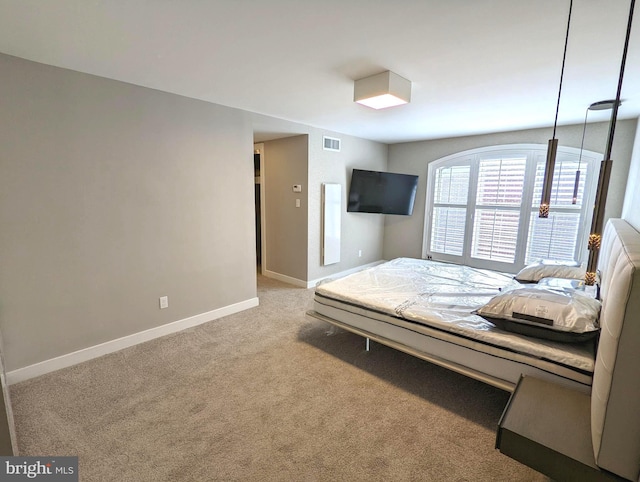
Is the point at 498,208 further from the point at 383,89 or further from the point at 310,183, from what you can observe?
the point at 383,89

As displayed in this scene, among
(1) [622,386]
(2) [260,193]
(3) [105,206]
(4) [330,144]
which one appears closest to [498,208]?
(4) [330,144]

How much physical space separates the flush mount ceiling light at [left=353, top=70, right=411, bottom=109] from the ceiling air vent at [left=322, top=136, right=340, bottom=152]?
2.03m

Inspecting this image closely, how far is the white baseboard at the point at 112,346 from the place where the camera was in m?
2.42

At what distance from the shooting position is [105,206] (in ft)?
8.82

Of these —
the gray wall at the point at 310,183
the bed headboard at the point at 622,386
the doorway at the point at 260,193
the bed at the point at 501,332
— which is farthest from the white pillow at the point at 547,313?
the doorway at the point at 260,193

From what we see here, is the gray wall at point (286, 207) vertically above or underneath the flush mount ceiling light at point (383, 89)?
underneath

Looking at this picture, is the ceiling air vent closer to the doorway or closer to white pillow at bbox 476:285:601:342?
the doorway

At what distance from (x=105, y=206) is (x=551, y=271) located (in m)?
4.35

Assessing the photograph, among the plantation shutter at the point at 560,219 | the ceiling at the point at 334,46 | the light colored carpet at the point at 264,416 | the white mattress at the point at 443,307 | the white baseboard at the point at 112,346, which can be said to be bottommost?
the light colored carpet at the point at 264,416

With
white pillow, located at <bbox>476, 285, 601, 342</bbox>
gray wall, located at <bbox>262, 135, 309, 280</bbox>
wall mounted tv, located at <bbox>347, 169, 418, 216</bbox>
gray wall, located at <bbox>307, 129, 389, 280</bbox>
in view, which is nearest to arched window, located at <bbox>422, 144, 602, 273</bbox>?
wall mounted tv, located at <bbox>347, 169, 418, 216</bbox>

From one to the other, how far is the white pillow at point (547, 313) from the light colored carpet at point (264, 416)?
0.68 meters

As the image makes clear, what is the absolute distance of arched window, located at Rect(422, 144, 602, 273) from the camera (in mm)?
4070

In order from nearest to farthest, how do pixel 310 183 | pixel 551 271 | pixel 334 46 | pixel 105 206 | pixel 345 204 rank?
pixel 334 46, pixel 105 206, pixel 551 271, pixel 310 183, pixel 345 204

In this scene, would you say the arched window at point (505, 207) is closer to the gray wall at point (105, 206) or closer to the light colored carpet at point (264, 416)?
the light colored carpet at point (264, 416)
